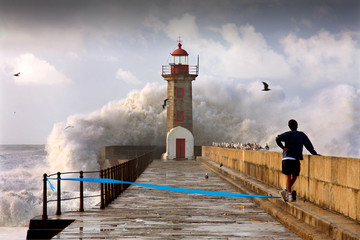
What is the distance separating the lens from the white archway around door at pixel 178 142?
146ft

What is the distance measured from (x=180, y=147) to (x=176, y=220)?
115ft

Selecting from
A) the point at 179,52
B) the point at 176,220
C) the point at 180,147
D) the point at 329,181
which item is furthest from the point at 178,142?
the point at 329,181

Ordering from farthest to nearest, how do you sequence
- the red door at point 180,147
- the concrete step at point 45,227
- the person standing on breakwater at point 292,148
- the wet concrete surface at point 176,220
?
the red door at point 180,147, the person standing on breakwater at point 292,148, the concrete step at point 45,227, the wet concrete surface at point 176,220

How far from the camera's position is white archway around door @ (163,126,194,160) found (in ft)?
146

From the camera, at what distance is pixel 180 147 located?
147 feet

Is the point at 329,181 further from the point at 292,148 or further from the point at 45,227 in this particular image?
the point at 45,227

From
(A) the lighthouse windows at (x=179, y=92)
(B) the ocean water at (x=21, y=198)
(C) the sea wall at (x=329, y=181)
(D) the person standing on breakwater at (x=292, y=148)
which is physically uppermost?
(A) the lighthouse windows at (x=179, y=92)

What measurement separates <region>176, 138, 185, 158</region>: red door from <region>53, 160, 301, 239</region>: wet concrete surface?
3055cm

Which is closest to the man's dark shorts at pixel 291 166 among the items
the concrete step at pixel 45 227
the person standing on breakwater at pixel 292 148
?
the person standing on breakwater at pixel 292 148

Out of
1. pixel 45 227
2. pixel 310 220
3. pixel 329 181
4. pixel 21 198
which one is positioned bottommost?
pixel 21 198

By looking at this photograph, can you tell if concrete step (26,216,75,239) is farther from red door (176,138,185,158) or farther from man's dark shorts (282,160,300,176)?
red door (176,138,185,158)

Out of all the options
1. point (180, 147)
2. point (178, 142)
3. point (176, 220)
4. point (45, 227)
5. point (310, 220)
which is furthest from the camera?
point (180, 147)

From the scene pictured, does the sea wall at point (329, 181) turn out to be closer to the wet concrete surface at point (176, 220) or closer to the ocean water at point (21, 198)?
the wet concrete surface at point (176, 220)

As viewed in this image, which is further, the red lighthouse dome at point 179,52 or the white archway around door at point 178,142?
the red lighthouse dome at point 179,52
